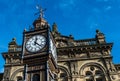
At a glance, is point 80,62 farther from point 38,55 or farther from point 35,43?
point 38,55

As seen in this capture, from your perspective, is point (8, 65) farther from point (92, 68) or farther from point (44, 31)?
point (44, 31)

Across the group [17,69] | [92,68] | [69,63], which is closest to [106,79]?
[92,68]

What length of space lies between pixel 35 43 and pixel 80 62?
10548mm

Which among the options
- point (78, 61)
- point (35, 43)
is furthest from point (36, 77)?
point (78, 61)

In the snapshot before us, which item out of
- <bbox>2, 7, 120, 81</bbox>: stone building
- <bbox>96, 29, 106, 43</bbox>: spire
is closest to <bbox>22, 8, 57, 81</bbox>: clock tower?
<bbox>2, 7, 120, 81</bbox>: stone building

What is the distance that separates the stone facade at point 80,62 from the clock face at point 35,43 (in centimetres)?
852

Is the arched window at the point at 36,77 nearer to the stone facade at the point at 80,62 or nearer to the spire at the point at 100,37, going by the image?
the stone facade at the point at 80,62

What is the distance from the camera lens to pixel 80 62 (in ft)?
87.2

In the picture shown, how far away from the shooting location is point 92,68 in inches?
1033

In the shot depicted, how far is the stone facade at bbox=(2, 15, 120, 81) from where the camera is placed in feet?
84.2

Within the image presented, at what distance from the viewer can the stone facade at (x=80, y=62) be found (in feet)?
84.2

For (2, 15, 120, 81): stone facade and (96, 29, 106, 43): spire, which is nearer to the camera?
(2, 15, 120, 81): stone facade

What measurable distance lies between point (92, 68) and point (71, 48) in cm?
321

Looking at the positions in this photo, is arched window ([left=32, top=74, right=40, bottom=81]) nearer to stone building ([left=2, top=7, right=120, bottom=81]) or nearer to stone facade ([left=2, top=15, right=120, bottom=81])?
stone building ([left=2, top=7, right=120, bottom=81])
